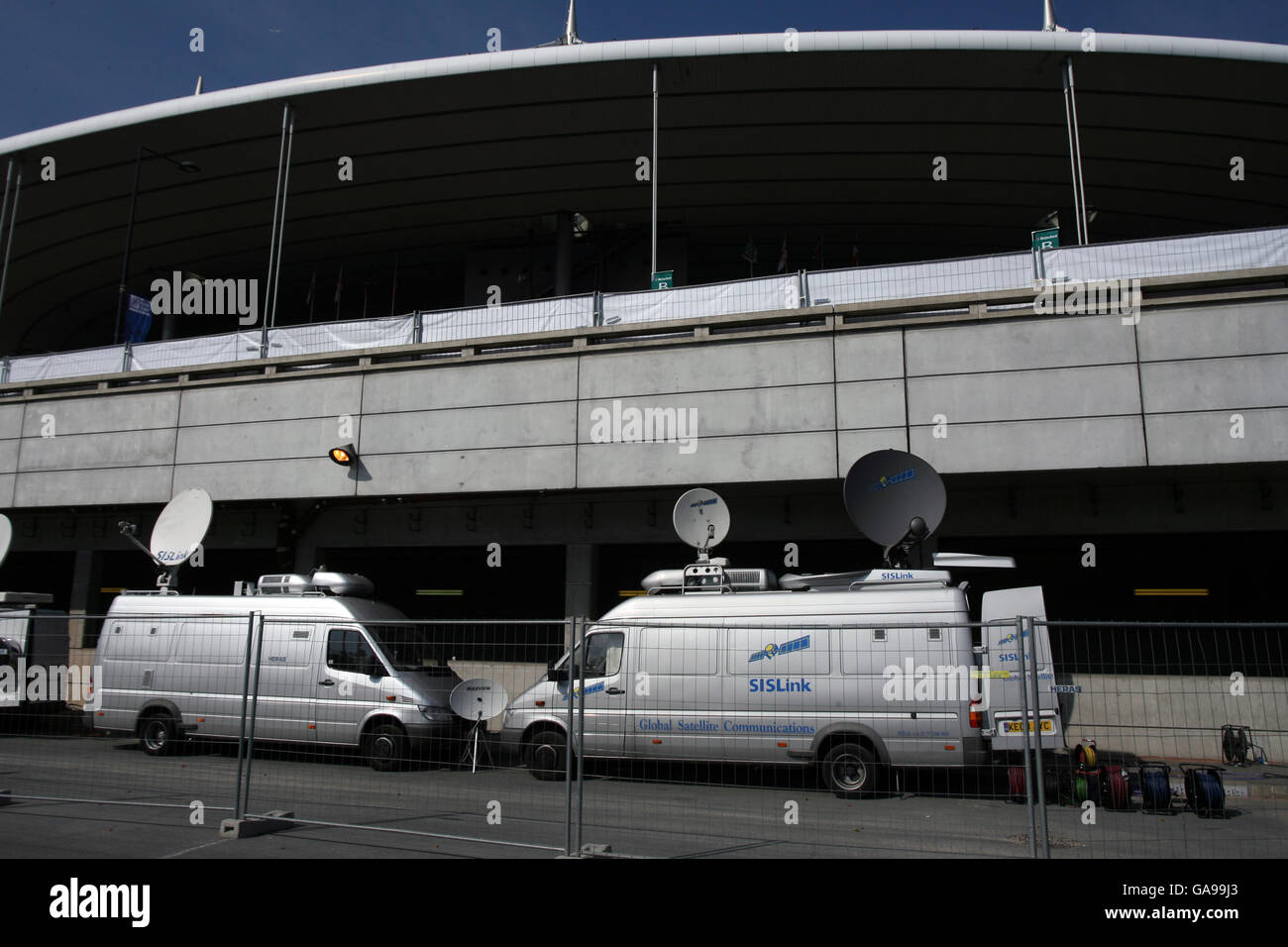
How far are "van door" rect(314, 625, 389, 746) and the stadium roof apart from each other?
12.3 meters

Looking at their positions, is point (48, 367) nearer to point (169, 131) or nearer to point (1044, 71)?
point (169, 131)

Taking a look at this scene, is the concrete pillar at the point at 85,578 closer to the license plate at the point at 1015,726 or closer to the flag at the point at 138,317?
the flag at the point at 138,317

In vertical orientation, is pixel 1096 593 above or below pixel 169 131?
below

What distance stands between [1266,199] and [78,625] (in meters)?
29.3

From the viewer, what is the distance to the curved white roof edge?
1689 cm

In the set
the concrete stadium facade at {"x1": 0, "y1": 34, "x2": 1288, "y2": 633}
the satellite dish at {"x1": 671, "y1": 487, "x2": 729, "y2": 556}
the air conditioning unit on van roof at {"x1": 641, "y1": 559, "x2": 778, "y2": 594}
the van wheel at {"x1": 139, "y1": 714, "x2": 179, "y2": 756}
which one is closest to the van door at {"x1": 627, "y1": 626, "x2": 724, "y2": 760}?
the air conditioning unit on van roof at {"x1": 641, "y1": 559, "x2": 778, "y2": 594}

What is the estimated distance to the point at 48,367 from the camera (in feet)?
63.5

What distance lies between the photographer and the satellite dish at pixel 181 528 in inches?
542

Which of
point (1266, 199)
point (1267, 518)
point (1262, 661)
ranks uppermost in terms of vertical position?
point (1266, 199)

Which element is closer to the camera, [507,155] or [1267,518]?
[1267,518]

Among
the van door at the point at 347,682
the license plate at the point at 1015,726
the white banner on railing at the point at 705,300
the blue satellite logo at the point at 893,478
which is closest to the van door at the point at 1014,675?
the license plate at the point at 1015,726

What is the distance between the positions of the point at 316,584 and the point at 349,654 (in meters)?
1.69

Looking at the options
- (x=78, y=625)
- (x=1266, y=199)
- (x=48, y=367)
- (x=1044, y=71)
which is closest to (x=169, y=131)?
(x=48, y=367)

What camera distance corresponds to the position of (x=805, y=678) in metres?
9.90
